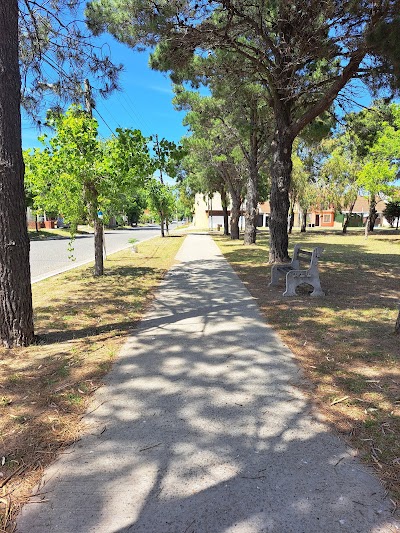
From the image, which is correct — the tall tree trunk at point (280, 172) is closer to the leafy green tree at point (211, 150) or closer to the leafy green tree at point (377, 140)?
the leafy green tree at point (377, 140)

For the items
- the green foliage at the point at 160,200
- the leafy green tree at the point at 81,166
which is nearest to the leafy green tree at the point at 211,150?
the green foliage at the point at 160,200

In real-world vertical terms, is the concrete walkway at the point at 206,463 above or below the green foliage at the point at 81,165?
below

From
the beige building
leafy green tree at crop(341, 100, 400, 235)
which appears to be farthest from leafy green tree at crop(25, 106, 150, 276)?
the beige building

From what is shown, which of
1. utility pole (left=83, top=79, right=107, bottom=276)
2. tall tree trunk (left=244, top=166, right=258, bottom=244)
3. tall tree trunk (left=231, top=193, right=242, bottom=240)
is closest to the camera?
utility pole (left=83, top=79, right=107, bottom=276)

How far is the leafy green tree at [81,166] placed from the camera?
830 centimetres

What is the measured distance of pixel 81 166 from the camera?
8.55 m

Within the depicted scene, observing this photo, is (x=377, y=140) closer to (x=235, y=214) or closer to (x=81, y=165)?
(x=81, y=165)

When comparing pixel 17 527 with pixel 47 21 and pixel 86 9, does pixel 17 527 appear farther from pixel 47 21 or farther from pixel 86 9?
pixel 86 9

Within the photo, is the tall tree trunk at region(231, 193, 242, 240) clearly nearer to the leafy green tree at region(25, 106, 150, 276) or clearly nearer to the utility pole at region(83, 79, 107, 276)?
the utility pole at region(83, 79, 107, 276)

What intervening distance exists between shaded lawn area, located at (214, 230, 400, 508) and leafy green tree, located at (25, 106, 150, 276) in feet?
13.0

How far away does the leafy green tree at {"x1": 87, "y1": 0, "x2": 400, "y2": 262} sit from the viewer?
770cm

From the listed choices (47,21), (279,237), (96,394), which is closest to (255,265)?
(279,237)

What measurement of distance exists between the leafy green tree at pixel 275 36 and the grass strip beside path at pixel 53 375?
18.2 ft

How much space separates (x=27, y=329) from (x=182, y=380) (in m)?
2.15
